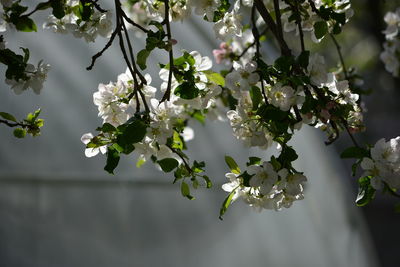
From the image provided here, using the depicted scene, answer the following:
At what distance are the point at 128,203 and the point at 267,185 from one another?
5.63 feet

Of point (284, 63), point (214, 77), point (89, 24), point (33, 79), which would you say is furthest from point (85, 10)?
point (284, 63)

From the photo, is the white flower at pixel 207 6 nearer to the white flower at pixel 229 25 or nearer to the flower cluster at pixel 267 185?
the white flower at pixel 229 25

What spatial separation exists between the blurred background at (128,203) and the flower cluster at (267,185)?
4.03ft

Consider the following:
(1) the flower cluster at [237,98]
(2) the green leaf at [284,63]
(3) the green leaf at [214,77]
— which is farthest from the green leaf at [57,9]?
(2) the green leaf at [284,63]

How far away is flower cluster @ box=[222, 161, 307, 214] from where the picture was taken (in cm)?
98

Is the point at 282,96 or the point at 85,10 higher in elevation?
the point at 85,10

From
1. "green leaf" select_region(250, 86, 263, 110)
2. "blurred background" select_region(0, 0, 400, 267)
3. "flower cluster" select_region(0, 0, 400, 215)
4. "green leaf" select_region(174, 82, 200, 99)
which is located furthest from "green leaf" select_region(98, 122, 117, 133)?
"blurred background" select_region(0, 0, 400, 267)

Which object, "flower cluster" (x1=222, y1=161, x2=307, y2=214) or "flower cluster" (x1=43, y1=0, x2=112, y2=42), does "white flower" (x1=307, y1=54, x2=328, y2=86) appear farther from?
"flower cluster" (x1=43, y1=0, x2=112, y2=42)

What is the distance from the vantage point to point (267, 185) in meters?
0.98

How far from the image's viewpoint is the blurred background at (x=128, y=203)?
223 centimetres

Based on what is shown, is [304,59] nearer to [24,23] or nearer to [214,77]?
[214,77]

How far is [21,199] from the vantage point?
2238 millimetres

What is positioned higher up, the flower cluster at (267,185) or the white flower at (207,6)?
the white flower at (207,6)

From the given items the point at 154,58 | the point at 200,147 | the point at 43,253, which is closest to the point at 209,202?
the point at 200,147
